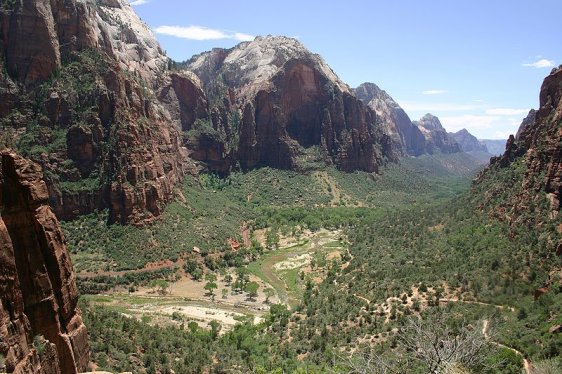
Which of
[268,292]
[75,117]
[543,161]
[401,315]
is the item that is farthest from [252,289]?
[543,161]

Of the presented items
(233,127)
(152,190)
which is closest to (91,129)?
(152,190)

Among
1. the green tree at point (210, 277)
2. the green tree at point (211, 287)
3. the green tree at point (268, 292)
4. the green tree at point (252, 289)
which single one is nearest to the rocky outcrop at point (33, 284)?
the green tree at point (268, 292)

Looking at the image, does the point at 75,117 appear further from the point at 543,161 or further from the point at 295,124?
the point at 295,124

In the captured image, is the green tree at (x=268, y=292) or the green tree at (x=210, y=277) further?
the green tree at (x=210, y=277)

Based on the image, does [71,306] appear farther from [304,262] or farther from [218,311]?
[304,262]

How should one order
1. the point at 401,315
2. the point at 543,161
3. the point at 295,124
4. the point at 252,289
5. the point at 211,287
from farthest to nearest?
1. the point at 295,124
2. the point at 211,287
3. the point at 252,289
4. the point at 543,161
5. the point at 401,315

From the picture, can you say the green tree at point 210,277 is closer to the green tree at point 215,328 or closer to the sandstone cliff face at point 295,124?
the green tree at point 215,328
